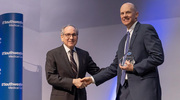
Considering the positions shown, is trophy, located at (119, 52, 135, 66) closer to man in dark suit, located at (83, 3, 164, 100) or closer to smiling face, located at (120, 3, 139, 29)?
man in dark suit, located at (83, 3, 164, 100)

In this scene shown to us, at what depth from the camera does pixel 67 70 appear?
3.46 meters

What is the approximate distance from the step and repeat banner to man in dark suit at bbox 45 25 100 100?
116 cm

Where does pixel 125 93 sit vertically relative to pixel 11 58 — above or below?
below

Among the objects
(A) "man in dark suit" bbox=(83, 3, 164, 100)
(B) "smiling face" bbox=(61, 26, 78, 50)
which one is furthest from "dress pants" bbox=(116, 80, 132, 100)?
(B) "smiling face" bbox=(61, 26, 78, 50)

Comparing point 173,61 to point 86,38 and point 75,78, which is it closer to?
point 86,38

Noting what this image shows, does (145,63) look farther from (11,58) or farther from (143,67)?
(11,58)

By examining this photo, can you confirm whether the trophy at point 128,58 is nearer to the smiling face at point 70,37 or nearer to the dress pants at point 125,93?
the dress pants at point 125,93

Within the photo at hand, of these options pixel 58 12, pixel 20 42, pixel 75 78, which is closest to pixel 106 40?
pixel 58 12

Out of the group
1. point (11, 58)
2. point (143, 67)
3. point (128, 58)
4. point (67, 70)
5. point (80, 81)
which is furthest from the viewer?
point (11, 58)

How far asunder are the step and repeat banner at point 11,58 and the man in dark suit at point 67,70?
1.16 m

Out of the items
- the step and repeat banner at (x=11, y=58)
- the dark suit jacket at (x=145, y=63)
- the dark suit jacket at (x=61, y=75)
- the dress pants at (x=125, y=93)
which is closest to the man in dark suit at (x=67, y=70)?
the dark suit jacket at (x=61, y=75)

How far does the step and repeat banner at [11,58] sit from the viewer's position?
445cm

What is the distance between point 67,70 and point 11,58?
4.59 ft

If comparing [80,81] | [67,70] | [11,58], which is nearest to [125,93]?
[80,81]
